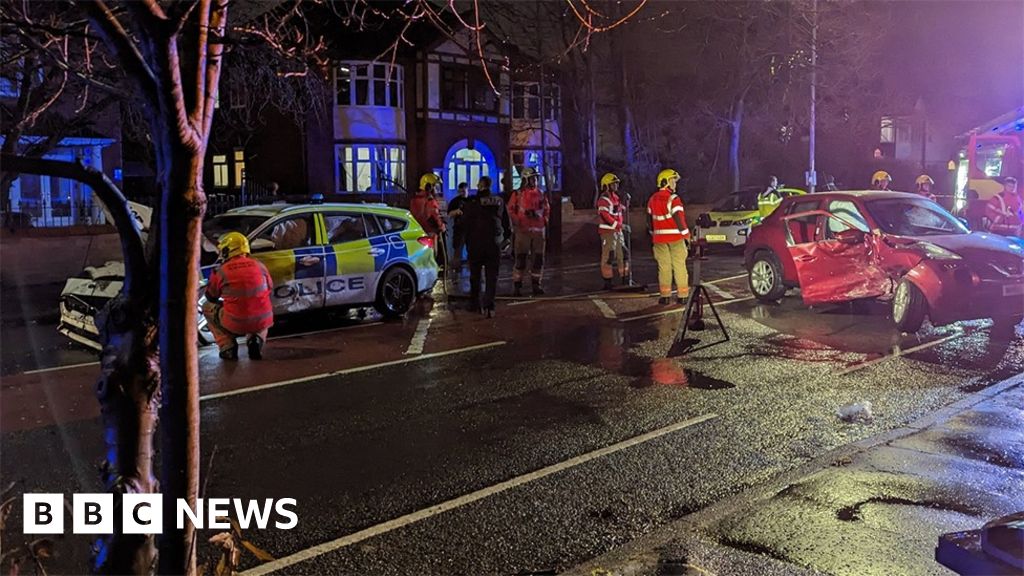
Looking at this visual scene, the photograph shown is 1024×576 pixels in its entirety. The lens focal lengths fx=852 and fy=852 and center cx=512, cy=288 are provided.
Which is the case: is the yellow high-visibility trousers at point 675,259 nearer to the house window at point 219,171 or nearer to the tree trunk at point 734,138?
the tree trunk at point 734,138

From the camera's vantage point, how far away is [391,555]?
4.36 m

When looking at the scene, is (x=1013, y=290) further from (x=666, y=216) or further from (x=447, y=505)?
(x=447, y=505)

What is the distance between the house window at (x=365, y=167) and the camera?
117ft

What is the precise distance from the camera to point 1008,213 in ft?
51.1

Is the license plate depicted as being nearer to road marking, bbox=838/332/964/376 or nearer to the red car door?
road marking, bbox=838/332/964/376

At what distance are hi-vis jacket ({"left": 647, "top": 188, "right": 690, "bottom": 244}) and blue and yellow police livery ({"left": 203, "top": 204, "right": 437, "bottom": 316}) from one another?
133 inches

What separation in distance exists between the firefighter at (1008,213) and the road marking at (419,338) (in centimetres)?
1084

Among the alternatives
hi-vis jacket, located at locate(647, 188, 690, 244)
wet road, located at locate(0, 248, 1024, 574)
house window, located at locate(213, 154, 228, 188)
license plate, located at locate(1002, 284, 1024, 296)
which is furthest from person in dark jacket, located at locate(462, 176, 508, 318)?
house window, located at locate(213, 154, 228, 188)

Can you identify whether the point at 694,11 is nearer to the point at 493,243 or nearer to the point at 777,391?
the point at 493,243

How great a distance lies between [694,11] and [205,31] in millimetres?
32314

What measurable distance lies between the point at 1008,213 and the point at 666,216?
297 inches

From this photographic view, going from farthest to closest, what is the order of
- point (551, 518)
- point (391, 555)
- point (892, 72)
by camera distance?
1. point (892, 72)
2. point (551, 518)
3. point (391, 555)

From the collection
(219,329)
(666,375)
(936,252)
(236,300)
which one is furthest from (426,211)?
(936,252)

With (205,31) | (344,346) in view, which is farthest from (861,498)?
(344,346)
